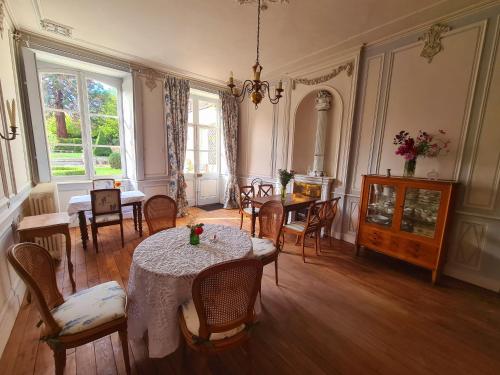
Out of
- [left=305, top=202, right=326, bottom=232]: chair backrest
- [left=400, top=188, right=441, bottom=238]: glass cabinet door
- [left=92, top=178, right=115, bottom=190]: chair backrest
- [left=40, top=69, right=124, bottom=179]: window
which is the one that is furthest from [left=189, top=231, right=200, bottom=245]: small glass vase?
[left=40, top=69, right=124, bottom=179]: window

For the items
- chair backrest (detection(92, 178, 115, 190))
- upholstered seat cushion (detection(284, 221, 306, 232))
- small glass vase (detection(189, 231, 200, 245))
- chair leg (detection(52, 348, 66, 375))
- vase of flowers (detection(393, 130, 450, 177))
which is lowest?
chair leg (detection(52, 348, 66, 375))

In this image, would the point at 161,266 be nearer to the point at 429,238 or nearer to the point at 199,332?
the point at 199,332

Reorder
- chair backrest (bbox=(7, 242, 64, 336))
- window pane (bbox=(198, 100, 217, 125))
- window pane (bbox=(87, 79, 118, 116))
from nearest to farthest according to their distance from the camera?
chair backrest (bbox=(7, 242, 64, 336)) → window pane (bbox=(87, 79, 118, 116)) → window pane (bbox=(198, 100, 217, 125))

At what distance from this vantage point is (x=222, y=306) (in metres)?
1.15

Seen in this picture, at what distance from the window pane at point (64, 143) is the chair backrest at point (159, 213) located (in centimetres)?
286

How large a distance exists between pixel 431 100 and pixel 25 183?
5.25m

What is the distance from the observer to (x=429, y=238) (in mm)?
2547

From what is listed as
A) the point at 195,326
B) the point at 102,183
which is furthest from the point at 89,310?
the point at 102,183

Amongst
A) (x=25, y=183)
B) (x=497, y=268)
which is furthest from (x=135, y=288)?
(x=497, y=268)

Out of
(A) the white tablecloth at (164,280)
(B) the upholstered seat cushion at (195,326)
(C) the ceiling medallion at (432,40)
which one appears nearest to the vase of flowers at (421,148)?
(C) the ceiling medallion at (432,40)

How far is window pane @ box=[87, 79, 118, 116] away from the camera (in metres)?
4.10

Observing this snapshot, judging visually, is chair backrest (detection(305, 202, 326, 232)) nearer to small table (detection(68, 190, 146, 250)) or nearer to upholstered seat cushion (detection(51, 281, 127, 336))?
upholstered seat cushion (detection(51, 281, 127, 336))

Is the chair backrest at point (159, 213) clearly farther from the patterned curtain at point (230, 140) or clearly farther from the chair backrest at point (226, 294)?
the patterned curtain at point (230, 140)

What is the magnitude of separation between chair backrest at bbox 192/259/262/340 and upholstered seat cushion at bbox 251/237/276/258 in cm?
81
